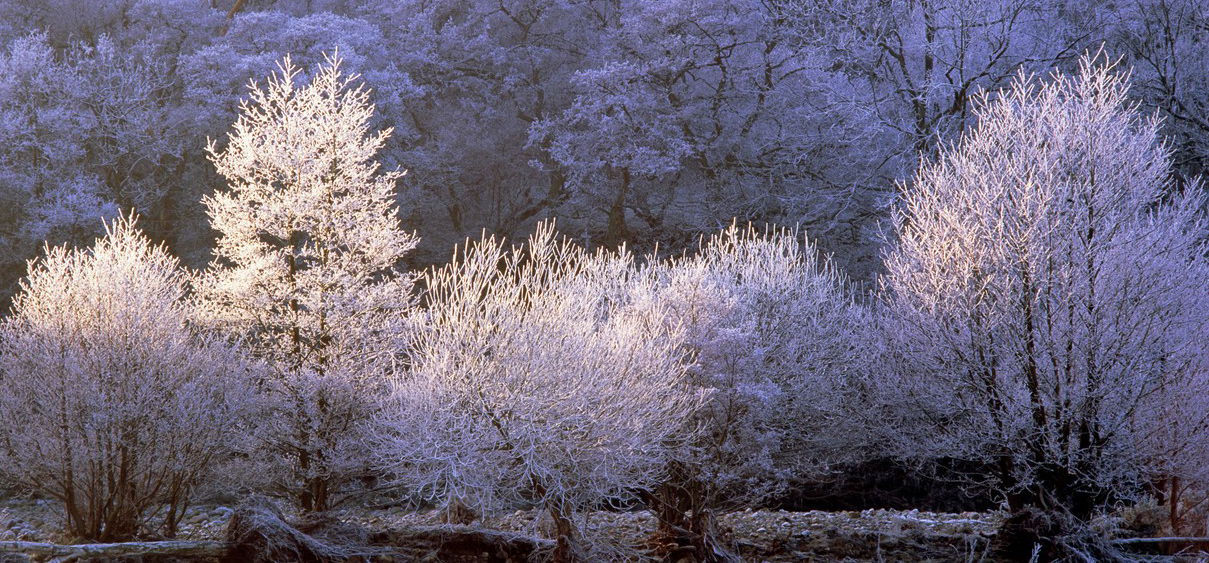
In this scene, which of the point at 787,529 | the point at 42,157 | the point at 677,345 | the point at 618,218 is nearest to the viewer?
the point at 677,345

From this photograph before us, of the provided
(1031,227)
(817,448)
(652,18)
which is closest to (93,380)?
(817,448)

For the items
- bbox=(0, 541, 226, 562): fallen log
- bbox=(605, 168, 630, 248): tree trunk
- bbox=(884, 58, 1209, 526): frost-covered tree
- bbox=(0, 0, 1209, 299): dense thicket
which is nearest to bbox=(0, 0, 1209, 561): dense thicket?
bbox=(884, 58, 1209, 526): frost-covered tree

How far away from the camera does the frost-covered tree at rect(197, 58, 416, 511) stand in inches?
669

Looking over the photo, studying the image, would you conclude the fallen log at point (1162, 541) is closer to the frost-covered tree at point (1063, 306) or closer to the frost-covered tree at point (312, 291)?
the frost-covered tree at point (1063, 306)

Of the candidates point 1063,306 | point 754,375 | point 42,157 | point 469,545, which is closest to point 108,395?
point 469,545

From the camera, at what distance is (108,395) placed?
→ 51.0ft

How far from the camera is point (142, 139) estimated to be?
30.5 meters

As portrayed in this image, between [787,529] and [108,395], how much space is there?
37.2 ft

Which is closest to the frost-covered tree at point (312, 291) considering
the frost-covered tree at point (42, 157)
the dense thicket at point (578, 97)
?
the dense thicket at point (578, 97)

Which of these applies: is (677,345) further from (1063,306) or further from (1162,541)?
(1162,541)

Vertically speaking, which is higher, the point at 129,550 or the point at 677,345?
the point at 677,345

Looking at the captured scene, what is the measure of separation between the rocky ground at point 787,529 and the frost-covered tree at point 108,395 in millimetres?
1194

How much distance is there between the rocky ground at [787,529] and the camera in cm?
1694

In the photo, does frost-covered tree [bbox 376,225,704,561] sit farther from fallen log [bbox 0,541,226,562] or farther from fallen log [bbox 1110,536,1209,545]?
fallen log [bbox 1110,536,1209,545]
